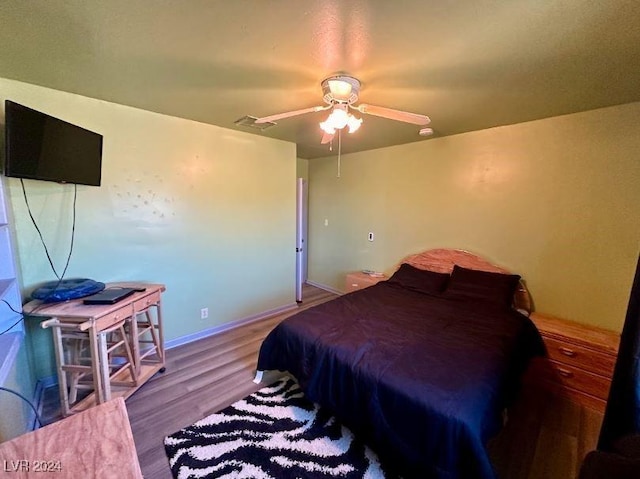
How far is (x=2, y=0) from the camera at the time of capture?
1158 mm

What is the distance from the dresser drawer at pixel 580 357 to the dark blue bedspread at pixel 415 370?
0.16 m

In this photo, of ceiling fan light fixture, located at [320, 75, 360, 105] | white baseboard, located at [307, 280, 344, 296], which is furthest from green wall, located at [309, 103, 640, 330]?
ceiling fan light fixture, located at [320, 75, 360, 105]

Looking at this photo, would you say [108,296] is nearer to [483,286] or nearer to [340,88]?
[340,88]

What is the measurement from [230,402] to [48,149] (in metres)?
2.22

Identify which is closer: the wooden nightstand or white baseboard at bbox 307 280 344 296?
the wooden nightstand

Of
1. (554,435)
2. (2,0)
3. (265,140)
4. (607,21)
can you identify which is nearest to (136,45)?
(2,0)

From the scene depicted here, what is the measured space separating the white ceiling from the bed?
1.79 m

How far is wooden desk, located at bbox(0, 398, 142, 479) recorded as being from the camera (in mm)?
785

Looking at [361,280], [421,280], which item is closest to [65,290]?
[361,280]

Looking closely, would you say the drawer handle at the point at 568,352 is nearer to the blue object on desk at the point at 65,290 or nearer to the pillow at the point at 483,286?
the pillow at the point at 483,286

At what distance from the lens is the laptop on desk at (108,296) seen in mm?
1870

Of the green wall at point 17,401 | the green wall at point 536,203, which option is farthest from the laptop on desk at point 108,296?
the green wall at point 536,203

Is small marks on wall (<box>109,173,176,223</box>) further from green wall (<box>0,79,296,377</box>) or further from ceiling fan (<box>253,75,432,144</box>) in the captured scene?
ceiling fan (<box>253,75,432,144</box>)

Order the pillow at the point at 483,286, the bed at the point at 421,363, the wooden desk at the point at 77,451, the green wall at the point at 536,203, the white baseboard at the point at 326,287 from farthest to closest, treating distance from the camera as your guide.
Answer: the white baseboard at the point at 326,287, the pillow at the point at 483,286, the green wall at the point at 536,203, the bed at the point at 421,363, the wooden desk at the point at 77,451
